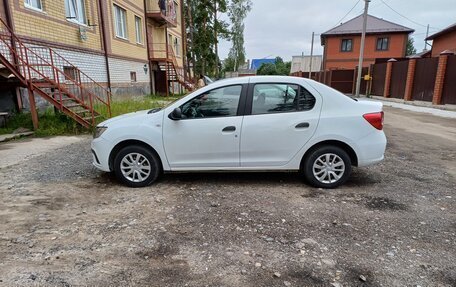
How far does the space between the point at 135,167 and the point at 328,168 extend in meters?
2.83

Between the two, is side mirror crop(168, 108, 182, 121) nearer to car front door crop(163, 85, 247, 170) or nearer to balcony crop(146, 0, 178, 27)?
car front door crop(163, 85, 247, 170)

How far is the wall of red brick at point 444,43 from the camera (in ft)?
71.5

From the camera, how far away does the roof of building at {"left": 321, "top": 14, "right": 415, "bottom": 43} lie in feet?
119

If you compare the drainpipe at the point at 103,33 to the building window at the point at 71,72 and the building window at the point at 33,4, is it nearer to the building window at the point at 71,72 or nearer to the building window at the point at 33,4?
the building window at the point at 71,72

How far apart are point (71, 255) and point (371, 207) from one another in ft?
11.3

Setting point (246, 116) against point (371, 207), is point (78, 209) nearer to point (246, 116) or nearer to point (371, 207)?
point (246, 116)

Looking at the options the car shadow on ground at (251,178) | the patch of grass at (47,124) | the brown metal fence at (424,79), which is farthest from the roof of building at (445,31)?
the patch of grass at (47,124)

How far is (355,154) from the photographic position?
4508 mm

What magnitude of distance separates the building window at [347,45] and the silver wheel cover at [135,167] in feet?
124

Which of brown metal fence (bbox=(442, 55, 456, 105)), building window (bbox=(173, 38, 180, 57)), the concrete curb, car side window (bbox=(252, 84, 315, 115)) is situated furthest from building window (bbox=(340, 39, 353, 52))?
car side window (bbox=(252, 84, 315, 115))

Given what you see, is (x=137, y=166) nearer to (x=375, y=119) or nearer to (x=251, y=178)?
(x=251, y=178)

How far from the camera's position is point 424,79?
52.2 feet

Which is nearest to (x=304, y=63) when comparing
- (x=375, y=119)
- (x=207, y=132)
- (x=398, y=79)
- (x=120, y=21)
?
(x=398, y=79)

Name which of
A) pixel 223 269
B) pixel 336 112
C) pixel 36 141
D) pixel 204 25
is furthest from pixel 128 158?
pixel 204 25
